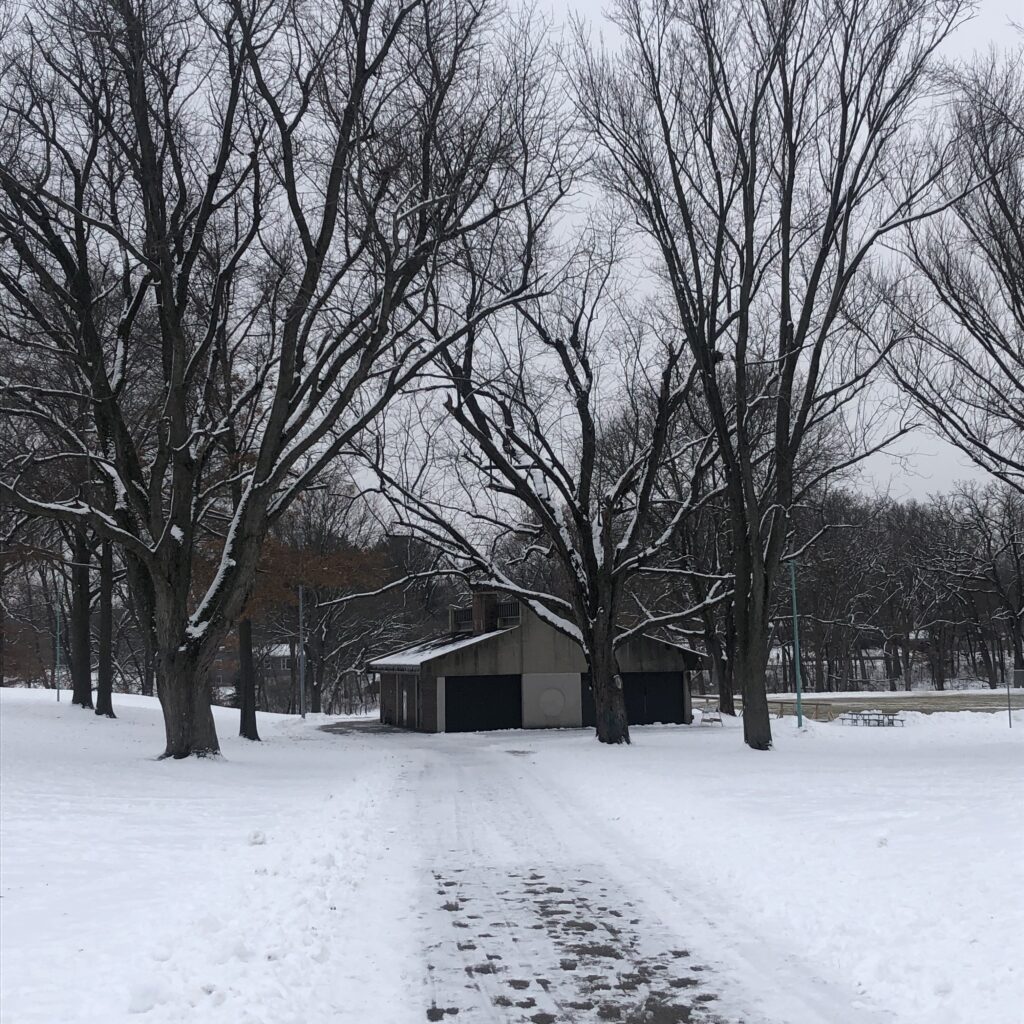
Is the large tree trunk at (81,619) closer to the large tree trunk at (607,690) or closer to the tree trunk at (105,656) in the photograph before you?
the tree trunk at (105,656)

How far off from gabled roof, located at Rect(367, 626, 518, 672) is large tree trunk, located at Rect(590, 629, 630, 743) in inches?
608

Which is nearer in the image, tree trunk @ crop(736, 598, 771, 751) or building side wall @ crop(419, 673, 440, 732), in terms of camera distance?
tree trunk @ crop(736, 598, 771, 751)

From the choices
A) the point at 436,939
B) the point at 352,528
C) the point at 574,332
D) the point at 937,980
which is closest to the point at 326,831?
the point at 436,939

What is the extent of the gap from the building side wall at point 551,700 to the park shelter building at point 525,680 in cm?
4

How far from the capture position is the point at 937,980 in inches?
251

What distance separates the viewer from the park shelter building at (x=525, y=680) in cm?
4388

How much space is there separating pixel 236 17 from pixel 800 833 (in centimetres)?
1522

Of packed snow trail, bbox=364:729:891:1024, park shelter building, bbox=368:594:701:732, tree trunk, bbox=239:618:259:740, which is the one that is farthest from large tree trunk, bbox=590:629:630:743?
park shelter building, bbox=368:594:701:732

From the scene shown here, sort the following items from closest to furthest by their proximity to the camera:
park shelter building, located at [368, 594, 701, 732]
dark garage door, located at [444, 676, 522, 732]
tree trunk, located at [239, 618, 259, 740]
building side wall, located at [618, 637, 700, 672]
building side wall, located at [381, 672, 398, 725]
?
tree trunk, located at [239, 618, 259, 740]
park shelter building, located at [368, 594, 701, 732]
dark garage door, located at [444, 676, 522, 732]
building side wall, located at [618, 637, 700, 672]
building side wall, located at [381, 672, 398, 725]

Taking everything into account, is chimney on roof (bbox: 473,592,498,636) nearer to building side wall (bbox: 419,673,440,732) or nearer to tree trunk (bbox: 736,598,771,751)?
building side wall (bbox: 419,673,440,732)

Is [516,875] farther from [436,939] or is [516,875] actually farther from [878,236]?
[878,236]

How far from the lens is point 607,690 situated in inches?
1104

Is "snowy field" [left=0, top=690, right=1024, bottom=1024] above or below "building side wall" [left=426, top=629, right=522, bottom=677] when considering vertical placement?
below

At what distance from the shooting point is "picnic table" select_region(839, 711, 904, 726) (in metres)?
37.8
